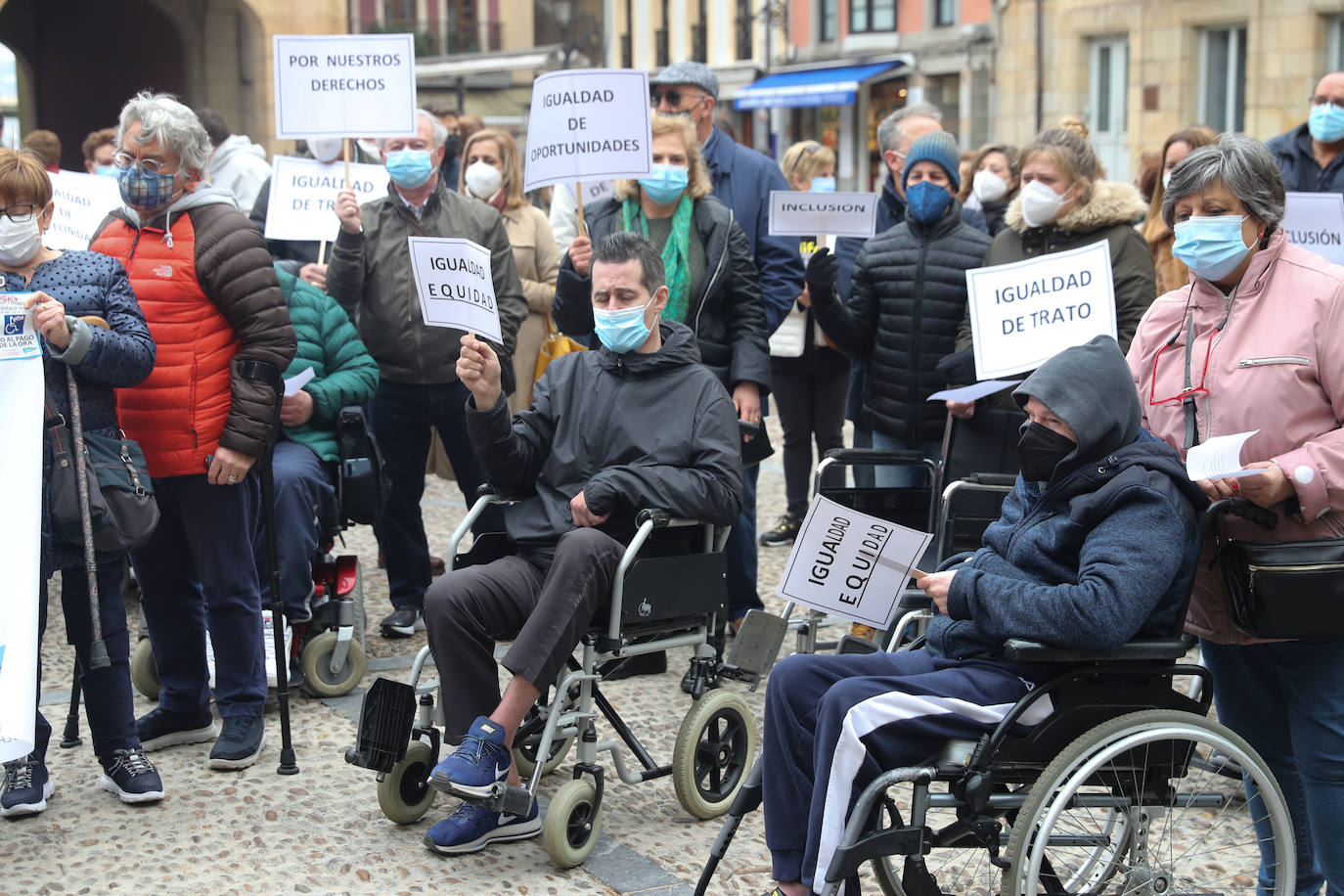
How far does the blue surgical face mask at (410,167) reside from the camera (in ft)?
20.4

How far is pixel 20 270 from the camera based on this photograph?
14.3ft

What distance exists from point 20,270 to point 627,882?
244cm

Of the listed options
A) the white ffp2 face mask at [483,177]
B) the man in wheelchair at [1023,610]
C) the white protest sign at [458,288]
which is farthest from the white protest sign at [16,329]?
the white ffp2 face mask at [483,177]

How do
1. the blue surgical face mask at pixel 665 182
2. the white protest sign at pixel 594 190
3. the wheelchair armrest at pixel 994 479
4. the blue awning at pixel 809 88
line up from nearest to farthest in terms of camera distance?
the wheelchair armrest at pixel 994 479
the blue surgical face mask at pixel 665 182
the white protest sign at pixel 594 190
the blue awning at pixel 809 88

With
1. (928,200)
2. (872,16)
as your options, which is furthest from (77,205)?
(872,16)

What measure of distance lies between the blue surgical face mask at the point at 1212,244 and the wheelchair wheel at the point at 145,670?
151 inches

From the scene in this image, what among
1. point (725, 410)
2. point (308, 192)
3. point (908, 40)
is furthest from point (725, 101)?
point (725, 410)

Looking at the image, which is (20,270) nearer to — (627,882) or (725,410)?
(725,410)

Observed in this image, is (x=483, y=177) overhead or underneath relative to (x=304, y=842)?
overhead

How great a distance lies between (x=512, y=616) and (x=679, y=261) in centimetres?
198

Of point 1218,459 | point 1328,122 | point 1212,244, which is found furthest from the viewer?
point 1328,122

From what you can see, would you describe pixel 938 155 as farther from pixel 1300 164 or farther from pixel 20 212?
pixel 20 212

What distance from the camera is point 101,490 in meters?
4.32

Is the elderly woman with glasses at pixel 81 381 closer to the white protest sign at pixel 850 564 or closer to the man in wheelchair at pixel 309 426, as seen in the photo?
the man in wheelchair at pixel 309 426
